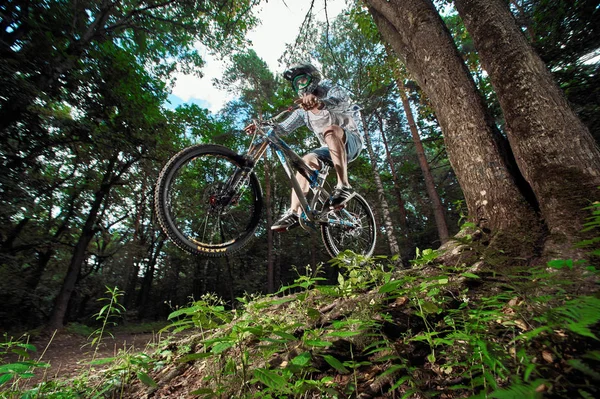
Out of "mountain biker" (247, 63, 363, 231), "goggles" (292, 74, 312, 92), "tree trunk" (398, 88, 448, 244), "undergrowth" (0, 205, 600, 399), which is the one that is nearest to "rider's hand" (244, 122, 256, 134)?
"mountain biker" (247, 63, 363, 231)

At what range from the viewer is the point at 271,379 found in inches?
42.7

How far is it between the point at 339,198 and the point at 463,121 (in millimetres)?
1621

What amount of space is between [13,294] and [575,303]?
1213 cm

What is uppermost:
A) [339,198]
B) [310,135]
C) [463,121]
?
[310,135]

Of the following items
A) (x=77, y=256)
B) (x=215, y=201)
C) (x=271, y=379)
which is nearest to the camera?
(x=271, y=379)

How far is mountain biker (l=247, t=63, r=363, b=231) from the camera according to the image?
128 inches

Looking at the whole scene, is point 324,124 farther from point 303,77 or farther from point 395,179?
point 395,179

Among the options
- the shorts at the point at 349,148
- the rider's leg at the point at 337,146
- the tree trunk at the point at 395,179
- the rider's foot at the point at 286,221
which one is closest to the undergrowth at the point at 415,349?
the rider's foot at the point at 286,221

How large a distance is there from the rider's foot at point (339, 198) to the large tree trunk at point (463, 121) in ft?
4.37

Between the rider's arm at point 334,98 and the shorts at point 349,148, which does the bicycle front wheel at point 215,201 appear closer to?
the shorts at point 349,148

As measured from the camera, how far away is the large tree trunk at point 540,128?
1909 millimetres

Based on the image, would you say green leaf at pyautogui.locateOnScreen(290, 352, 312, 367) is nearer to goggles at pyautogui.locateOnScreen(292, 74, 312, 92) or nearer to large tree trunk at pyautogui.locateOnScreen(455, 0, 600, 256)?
large tree trunk at pyautogui.locateOnScreen(455, 0, 600, 256)

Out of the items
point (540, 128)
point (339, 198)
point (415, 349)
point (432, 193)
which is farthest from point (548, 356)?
point (432, 193)

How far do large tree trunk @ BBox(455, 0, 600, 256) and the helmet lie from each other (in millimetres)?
1669
